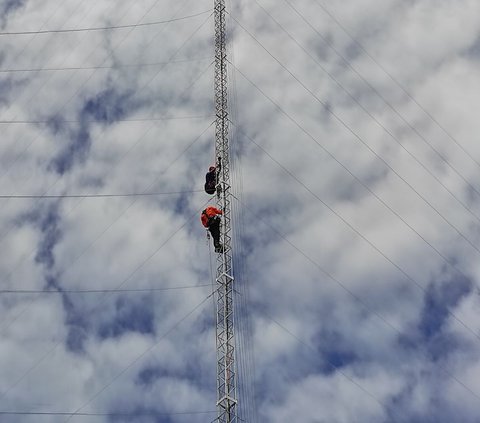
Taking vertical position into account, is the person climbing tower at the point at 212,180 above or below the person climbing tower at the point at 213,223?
above

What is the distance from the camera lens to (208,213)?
52.1 metres

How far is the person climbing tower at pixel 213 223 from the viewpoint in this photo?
51812 mm

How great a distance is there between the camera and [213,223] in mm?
51938

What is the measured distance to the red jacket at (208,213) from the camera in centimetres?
5203

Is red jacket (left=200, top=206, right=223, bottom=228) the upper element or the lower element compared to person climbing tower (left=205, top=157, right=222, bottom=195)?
lower

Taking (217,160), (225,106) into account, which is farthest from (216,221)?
(225,106)

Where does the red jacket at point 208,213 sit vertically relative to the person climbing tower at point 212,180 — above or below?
below

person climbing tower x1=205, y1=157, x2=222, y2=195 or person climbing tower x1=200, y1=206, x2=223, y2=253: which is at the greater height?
person climbing tower x1=205, y1=157, x2=222, y2=195

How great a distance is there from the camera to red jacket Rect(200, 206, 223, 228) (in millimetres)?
52031

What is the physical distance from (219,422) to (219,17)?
2900cm

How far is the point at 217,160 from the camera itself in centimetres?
5394

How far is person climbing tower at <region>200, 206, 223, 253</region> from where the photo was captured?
51.8 m

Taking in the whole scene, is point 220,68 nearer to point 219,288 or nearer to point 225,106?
point 225,106

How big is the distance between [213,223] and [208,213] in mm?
727
